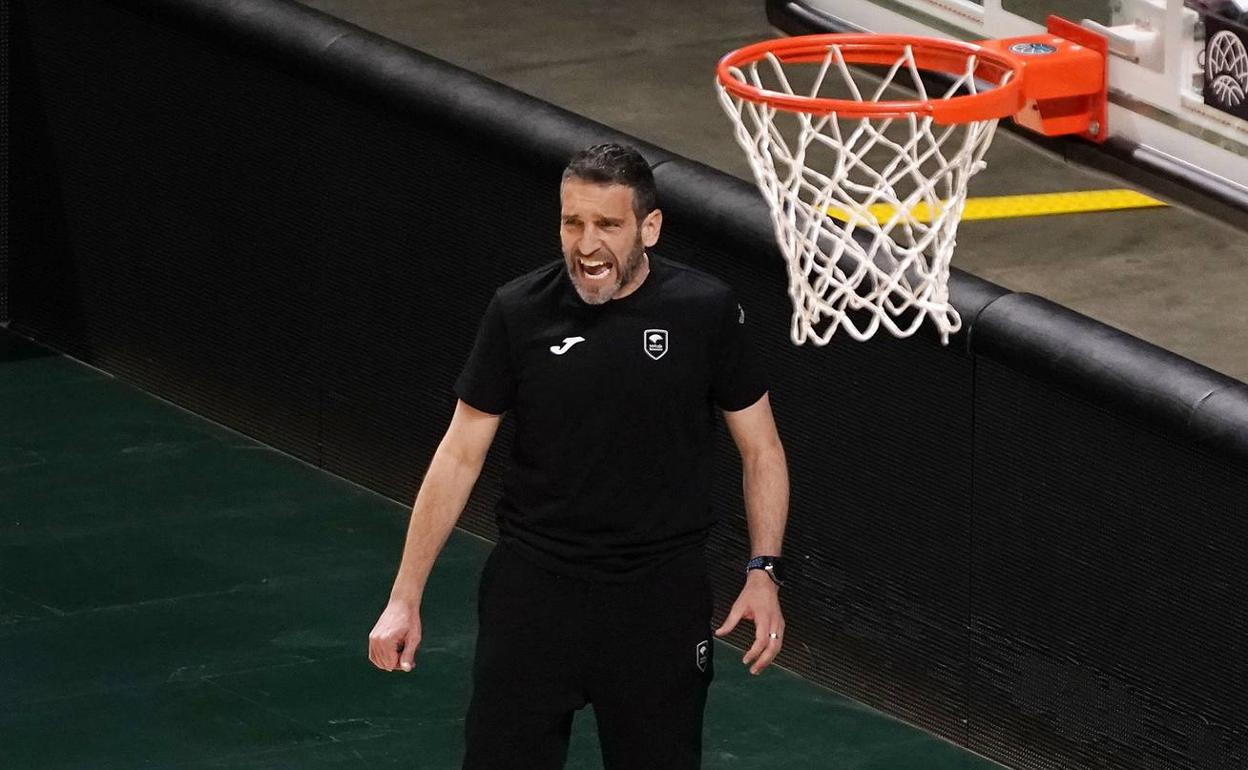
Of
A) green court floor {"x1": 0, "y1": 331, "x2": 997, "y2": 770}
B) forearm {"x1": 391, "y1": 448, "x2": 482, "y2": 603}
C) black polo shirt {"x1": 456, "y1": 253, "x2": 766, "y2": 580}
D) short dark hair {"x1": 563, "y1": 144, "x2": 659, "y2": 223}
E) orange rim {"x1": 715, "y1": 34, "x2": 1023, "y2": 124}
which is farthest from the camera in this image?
green court floor {"x1": 0, "y1": 331, "x2": 997, "y2": 770}

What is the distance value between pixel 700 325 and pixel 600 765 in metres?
2.06

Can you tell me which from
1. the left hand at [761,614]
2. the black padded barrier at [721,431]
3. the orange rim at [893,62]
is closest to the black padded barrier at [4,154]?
the black padded barrier at [721,431]

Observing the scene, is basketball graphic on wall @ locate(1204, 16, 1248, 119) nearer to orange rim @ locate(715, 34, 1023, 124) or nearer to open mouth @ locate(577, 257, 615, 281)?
orange rim @ locate(715, 34, 1023, 124)

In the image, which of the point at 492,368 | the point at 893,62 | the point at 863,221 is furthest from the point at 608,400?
the point at 893,62

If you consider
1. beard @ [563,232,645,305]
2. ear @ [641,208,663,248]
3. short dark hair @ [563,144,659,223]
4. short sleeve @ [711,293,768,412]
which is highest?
short dark hair @ [563,144,659,223]

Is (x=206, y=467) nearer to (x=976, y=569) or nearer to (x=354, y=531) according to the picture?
(x=354, y=531)

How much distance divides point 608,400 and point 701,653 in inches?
24.7

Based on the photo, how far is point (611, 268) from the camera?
5.46m

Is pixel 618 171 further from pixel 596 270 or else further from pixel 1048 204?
pixel 1048 204

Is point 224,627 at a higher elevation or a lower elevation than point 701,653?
lower

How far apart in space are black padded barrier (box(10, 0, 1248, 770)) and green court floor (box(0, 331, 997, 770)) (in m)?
0.22

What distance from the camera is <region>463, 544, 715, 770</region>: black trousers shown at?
5633 millimetres

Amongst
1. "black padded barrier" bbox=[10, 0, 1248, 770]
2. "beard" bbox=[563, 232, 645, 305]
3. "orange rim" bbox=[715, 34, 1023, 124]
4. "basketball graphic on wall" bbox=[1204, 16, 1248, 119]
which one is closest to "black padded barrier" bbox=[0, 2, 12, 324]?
"black padded barrier" bbox=[10, 0, 1248, 770]

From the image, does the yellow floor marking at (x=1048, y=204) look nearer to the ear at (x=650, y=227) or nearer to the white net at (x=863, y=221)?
the white net at (x=863, y=221)
